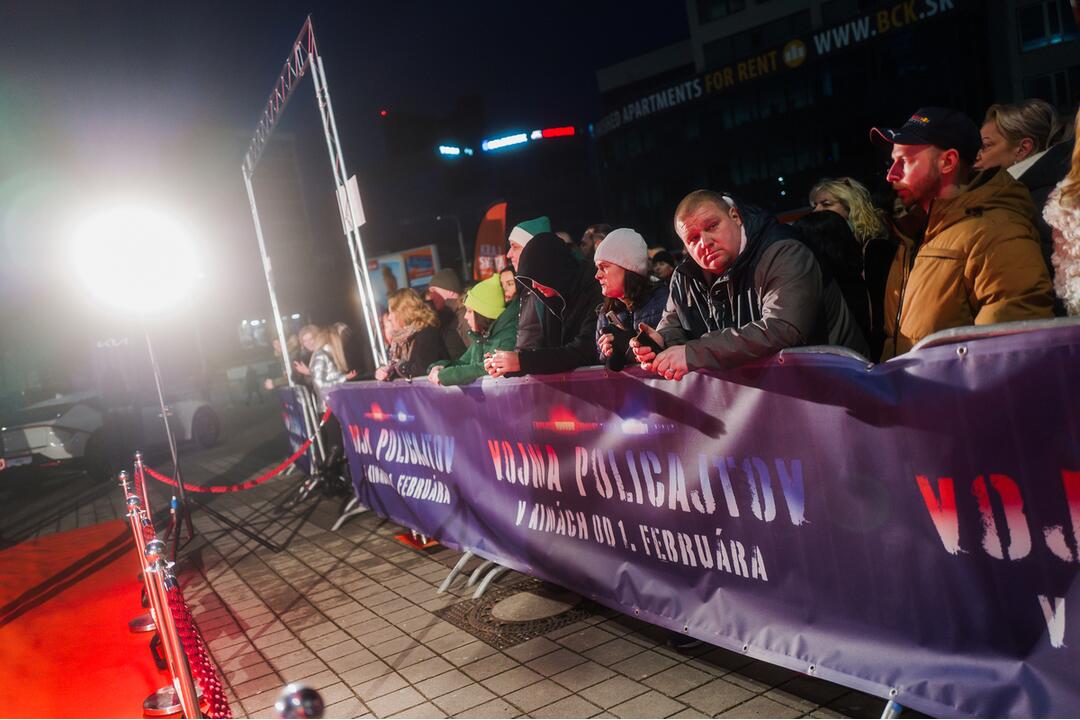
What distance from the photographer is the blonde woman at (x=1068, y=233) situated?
2.53m

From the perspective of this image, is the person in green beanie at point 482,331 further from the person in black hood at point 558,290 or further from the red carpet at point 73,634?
the red carpet at point 73,634

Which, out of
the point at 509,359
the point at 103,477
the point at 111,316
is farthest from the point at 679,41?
the point at 509,359

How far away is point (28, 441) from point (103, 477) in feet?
4.65

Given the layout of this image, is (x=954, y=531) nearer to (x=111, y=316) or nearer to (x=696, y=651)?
(x=696, y=651)

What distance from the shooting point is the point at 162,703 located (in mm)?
4520

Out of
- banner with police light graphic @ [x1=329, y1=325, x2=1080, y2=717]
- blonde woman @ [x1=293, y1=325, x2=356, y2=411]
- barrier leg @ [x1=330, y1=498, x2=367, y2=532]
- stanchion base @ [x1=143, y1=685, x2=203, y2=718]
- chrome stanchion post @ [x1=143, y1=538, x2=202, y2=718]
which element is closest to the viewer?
banner with police light graphic @ [x1=329, y1=325, x2=1080, y2=717]

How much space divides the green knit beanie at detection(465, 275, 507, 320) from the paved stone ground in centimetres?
204

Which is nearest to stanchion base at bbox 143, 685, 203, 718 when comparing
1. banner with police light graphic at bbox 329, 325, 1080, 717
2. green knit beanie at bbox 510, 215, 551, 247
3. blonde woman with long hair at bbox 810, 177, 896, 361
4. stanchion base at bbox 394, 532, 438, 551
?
banner with police light graphic at bbox 329, 325, 1080, 717

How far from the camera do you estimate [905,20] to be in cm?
4916

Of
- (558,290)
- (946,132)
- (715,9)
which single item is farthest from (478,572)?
(715,9)

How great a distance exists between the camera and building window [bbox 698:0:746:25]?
6119 centimetres

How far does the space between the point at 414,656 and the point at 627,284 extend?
8.29ft

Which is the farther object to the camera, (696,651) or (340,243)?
(340,243)

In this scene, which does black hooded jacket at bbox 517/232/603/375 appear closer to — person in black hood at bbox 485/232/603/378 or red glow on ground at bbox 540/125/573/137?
person in black hood at bbox 485/232/603/378
